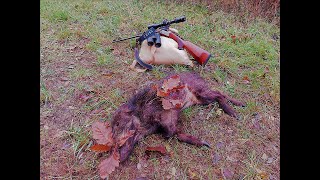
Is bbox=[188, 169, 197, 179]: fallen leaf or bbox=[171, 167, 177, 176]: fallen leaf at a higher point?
bbox=[171, 167, 177, 176]: fallen leaf

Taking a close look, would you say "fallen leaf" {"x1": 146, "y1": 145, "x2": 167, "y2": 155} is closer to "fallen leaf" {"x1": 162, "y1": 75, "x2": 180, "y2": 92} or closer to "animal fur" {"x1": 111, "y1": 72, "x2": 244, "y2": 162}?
"animal fur" {"x1": 111, "y1": 72, "x2": 244, "y2": 162}

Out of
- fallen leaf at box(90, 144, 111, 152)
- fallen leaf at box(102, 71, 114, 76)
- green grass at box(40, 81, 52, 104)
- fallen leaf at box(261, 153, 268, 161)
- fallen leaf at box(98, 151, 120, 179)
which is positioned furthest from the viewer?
fallen leaf at box(102, 71, 114, 76)

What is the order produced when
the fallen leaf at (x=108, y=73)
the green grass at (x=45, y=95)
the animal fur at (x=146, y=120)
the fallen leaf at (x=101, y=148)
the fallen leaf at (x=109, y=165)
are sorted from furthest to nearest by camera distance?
the fallen leaf at (x=108, y=73)
the green grass at (x=45, y=95)
the animal fur at (x=146, y=120)
the fallen leaf at (x=101, y=148)
the fallen leaf at (x=109, y=165)

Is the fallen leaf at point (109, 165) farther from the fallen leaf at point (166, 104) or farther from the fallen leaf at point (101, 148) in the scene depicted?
the fallen leaf at point (166, 104)

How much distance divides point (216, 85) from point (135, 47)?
1.23m

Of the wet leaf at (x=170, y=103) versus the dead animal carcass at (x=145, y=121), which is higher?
the wet leaf at (x=170, y=103)

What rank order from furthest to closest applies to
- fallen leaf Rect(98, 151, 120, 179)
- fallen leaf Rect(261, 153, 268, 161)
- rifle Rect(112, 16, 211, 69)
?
rifle Rect(112, 16, 211, 69) → fallen leaf Rect(261, 153, 268, 161) → fallen leaf Rect(98, 151, 120, 179)

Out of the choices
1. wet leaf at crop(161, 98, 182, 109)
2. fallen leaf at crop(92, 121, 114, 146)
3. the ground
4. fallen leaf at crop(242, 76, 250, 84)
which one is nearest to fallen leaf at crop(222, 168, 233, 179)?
the ground

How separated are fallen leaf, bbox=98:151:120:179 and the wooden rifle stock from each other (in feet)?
5.89

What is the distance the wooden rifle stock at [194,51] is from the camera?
3570mm

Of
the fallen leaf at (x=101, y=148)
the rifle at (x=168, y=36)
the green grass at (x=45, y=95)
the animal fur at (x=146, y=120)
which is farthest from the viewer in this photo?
the rifle at (x=168, y=36)

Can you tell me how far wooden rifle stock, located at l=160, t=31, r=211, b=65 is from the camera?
357 centimetres

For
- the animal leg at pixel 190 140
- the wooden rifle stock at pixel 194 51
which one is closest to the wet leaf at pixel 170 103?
the animal leg at pixel 190 140

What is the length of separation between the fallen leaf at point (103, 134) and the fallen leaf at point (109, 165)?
11 cm
